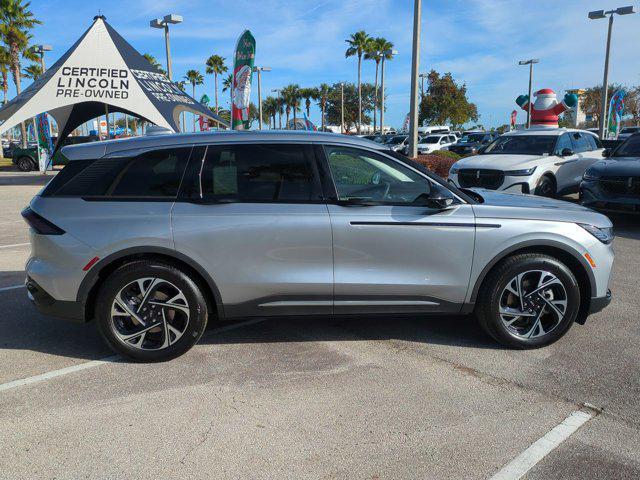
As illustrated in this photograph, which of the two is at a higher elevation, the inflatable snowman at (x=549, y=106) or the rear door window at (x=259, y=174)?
the inflatable snowman at (x=549, y=106)

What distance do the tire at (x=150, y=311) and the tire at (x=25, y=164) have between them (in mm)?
26874

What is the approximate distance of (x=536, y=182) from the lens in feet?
34.7

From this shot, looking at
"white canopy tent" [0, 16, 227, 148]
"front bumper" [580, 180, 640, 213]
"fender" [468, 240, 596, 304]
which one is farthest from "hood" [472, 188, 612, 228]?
"white canopy tent" [0, 16, 227, 148]

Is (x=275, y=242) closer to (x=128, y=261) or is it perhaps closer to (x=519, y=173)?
(x=128, y=261)

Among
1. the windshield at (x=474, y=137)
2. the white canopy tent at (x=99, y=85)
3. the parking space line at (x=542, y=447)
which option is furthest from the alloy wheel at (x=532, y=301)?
the windshield at (x=474, y=137)

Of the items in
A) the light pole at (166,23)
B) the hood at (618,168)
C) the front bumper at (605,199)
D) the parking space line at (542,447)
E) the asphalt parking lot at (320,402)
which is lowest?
the parking space line at (542,447)

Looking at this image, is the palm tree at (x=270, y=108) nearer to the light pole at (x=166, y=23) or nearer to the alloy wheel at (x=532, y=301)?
the light pole at (x=166, y=23)

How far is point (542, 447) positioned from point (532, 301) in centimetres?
149

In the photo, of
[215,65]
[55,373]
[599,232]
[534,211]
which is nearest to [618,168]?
[599,232]

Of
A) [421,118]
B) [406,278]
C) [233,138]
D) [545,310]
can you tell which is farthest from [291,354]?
[421,118]

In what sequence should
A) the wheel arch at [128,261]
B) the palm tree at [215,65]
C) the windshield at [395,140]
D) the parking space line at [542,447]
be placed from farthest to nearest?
the palm tree at [215,65], the windshield at [395,140], the wheel arch at [128,261], the parking space line at [542,447]

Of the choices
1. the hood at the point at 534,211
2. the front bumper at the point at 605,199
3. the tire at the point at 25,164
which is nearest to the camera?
the hood at the point at 534,211

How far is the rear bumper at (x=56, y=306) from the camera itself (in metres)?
4.03

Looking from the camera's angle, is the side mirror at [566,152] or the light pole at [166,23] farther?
the light pole at [166,23]
